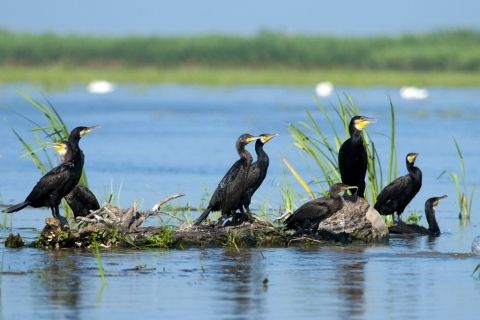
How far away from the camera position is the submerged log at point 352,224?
47.5 feet

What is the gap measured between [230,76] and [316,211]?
46.4 m

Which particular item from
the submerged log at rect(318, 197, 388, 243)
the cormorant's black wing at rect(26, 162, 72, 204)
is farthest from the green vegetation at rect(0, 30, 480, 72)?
the cormorant's black wing at rect(26, 162, 72, 204)

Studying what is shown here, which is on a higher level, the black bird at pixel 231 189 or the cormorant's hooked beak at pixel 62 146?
the cormorant's hooked beak at pixel 62 146

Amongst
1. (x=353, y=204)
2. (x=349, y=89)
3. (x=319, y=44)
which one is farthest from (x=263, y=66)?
(x=353, y=204)

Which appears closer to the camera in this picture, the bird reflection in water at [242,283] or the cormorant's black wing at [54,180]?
the bird reflection in water at [242,283]

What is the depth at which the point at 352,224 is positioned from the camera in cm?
1451

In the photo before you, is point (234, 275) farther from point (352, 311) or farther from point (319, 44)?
point (319, 44)

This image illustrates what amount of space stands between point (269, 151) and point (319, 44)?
43.7 metres

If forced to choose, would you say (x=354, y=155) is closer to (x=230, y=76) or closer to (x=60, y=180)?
(x=60, y=180)

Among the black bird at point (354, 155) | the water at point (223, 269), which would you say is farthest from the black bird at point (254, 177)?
the black bird at point (354, 155)

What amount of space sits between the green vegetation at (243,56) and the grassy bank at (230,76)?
0.08 m

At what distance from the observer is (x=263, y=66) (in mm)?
68312

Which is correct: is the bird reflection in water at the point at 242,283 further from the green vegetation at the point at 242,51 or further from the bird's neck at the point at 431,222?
the green vegetation at the point at 242,51

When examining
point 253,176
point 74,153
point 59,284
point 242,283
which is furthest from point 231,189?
point 59,284
